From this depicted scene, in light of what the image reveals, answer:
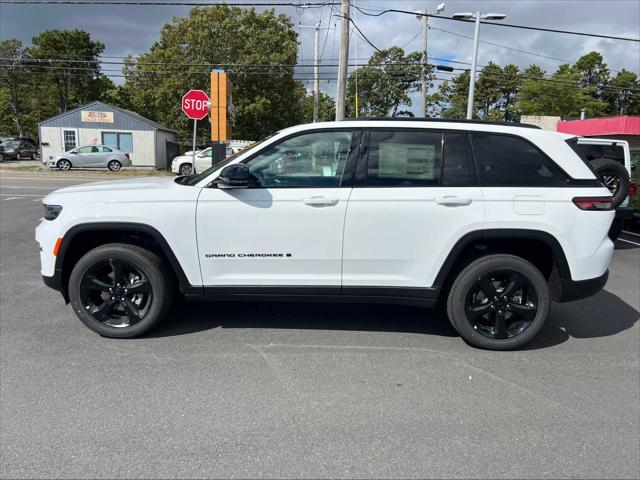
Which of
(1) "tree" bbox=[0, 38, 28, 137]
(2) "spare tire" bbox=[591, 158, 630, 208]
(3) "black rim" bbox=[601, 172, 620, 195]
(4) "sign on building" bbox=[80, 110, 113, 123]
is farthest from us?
(1) "tree" bbox=[0, 38, 28, 137]

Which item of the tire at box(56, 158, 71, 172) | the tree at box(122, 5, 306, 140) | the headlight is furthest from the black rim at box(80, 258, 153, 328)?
the tree at box(122, 5, 306, 140)

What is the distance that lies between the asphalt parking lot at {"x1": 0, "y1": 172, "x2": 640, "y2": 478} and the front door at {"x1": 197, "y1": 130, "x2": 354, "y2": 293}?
2.11 ft

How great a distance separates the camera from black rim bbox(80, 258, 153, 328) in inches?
161

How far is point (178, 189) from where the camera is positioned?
13.3 ft

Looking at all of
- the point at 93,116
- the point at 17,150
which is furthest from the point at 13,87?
the point at 93,116

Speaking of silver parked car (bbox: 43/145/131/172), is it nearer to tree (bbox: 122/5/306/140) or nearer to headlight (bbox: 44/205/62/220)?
tree (bbox: 122/5/306/140)

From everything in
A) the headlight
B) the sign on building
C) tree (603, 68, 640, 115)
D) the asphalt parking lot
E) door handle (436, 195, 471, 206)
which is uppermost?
tree (603, 68, 640, 115)

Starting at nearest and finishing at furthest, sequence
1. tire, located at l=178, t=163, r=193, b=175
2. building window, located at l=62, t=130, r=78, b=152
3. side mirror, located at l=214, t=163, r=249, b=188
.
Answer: side mirror, located at l=214, t=163, r=249, b=188
tire, located at l=178, t=163, r=193, b=175
building window, located at l=62, t=130, r=78, b=152

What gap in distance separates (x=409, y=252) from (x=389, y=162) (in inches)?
29.9

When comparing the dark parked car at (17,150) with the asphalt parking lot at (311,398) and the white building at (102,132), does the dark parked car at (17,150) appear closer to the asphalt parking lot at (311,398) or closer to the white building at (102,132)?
the white building at (102,132)

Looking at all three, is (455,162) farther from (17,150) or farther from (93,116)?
(17,150)

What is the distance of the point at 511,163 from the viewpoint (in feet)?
13.1

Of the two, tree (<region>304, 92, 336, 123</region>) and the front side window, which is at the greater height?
tree (<region>304, 92, 336, 123</region>)

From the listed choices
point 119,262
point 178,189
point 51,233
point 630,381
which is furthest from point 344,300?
point 51,233
